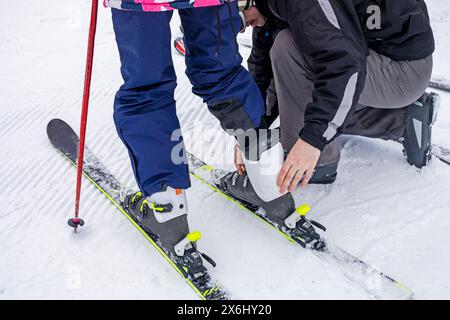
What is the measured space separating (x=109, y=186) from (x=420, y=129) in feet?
4.83

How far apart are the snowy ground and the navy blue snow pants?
0.37m

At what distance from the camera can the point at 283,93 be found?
5.81 ft

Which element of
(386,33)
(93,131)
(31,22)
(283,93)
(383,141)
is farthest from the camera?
(31,22)

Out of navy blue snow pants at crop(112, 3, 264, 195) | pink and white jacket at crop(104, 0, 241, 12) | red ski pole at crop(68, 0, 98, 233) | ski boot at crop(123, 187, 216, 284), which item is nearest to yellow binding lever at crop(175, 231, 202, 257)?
ski boot at crop(123, 187, 216, 284)

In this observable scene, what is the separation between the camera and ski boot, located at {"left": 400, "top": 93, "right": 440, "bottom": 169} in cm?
188

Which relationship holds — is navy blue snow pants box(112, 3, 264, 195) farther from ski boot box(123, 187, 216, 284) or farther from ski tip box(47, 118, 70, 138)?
ski tip box(47, 118, 70, 138)

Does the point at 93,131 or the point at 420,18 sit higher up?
the point at 420,18

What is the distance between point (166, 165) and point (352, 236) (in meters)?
0.81

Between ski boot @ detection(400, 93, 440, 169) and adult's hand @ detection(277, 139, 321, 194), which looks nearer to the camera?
adult's hand @ detection(277, 139, 321, 194)

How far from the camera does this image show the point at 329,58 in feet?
4.41

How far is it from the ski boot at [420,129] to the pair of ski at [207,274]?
714 millimetres

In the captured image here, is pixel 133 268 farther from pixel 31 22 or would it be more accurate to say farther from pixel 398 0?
pixel 31 22

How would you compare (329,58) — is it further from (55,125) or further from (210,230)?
(55,125)

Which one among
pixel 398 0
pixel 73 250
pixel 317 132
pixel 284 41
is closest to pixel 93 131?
pixel 73 250
